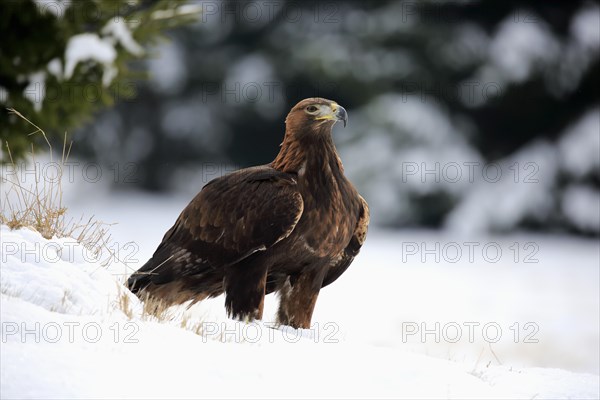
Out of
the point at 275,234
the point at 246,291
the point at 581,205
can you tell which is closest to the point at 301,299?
the point at 246,291

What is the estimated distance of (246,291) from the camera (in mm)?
5324

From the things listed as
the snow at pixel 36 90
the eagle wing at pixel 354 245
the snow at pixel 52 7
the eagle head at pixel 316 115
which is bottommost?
the eagle wing at pixel 354 245

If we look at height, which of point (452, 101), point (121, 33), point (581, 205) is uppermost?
point (452, 101)

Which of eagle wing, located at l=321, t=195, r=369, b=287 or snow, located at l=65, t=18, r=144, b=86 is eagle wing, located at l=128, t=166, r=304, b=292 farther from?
snow, located at l=65, t=18, r=144, b=86

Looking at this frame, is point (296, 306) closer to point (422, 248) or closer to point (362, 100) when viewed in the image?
point (422, 248)

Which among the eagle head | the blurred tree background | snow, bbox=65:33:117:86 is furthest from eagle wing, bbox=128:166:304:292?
the blurred tree background

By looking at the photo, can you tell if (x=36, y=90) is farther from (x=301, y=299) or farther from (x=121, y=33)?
(x=301, y=299)

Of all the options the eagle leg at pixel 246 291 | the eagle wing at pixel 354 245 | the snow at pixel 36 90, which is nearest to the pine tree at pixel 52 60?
the snow at pixel 36 90

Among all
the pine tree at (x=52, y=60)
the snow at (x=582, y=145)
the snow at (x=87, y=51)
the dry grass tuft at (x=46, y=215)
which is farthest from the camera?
the snow at (x=582, y=145)

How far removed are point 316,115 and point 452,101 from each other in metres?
13.2

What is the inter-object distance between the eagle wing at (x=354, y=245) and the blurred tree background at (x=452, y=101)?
11958 millimetres

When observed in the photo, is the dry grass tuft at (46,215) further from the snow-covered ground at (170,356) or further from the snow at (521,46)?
the snow at (521,46)

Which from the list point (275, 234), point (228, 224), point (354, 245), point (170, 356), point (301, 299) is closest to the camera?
point (170, 356)

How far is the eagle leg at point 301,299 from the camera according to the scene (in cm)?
559
